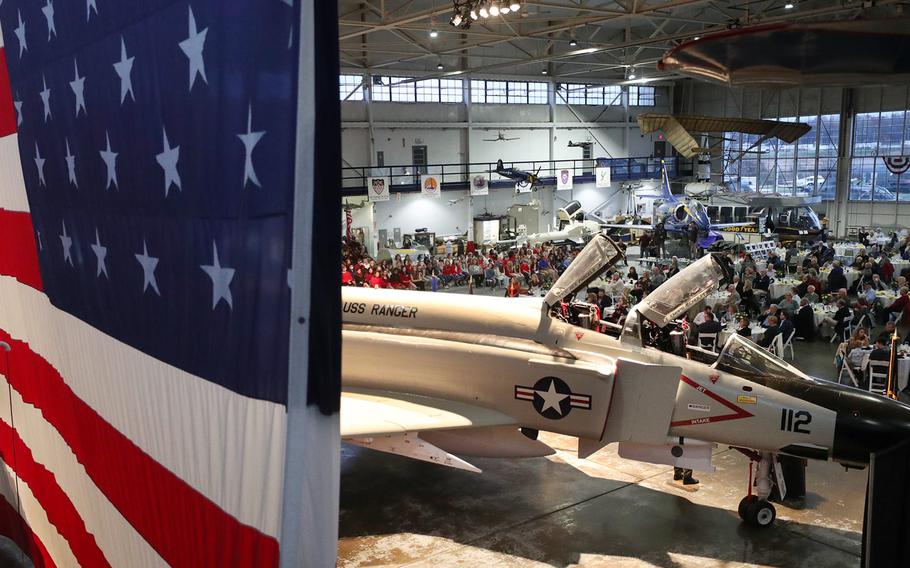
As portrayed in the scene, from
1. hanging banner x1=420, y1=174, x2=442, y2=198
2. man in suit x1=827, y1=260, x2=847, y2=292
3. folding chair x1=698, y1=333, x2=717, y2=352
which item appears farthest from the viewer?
hanging banner x1=420, y1=174, x2=442, y2=198

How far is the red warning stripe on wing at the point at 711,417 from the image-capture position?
7246 millimetres

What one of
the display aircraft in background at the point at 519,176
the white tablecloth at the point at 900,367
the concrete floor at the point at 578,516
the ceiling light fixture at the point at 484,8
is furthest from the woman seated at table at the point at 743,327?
the display aircraft in background at the point at 519,176

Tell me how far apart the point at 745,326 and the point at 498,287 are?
33.3ft

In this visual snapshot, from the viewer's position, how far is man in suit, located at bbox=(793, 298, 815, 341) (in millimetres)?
14876

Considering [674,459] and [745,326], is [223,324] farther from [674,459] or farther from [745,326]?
[745,326]

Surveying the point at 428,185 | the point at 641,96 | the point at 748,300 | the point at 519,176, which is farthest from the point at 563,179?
the point at 748,300

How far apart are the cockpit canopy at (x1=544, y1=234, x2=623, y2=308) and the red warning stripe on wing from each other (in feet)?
4.86

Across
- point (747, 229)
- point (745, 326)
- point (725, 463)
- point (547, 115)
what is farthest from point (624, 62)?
point (725, 463)

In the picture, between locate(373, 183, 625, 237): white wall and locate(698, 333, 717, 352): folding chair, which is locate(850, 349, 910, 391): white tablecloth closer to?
locate(698, 333, 717, 352): folding chair

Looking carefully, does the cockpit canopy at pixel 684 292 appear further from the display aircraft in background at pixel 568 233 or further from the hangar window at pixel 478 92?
the hangar window at pixel 478 92

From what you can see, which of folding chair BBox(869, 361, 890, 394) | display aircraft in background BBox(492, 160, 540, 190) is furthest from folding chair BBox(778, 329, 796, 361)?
display aircraft in background BBox(492, 160, 540, 190)

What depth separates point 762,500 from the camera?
296 inches

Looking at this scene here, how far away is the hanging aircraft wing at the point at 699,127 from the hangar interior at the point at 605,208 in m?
0.36

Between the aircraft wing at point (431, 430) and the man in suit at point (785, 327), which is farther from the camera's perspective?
the man in suit at point (785, 327)
